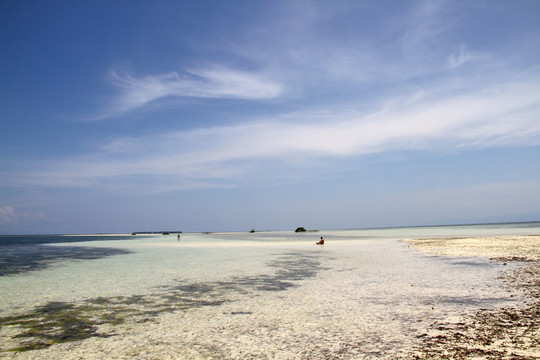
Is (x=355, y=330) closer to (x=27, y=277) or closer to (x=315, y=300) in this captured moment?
(x=315, y=300)

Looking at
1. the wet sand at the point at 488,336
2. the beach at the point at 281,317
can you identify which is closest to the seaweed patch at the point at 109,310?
the beach at the point at 281,317

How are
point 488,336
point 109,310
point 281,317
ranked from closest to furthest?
point 488,336, point 281,317, point 109,310

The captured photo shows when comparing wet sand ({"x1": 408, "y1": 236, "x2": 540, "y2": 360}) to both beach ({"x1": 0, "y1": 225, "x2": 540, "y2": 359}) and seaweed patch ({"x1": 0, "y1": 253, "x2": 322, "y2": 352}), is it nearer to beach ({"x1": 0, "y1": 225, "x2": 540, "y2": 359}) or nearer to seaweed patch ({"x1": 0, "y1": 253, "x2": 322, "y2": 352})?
beach ({"x1": 0, "y1": 225, "x2": 540, "y2": 359})

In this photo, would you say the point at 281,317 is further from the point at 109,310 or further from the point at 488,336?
the point at 109,310

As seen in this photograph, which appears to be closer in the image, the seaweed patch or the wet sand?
the wet sand

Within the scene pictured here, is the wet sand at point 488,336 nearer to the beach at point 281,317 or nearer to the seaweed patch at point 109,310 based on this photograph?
the beach at point 281,317

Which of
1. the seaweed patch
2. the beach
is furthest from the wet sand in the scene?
the seaweed patch

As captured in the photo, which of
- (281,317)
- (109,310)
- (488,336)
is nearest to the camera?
(488,336)

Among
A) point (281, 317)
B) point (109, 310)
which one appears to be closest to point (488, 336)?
point (281, 317)

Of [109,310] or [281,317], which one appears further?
[109,310]

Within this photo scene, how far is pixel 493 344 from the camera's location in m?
7.97

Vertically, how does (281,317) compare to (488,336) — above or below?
below

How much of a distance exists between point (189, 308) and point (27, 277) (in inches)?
584

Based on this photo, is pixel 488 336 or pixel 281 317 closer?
pixel 488 336
